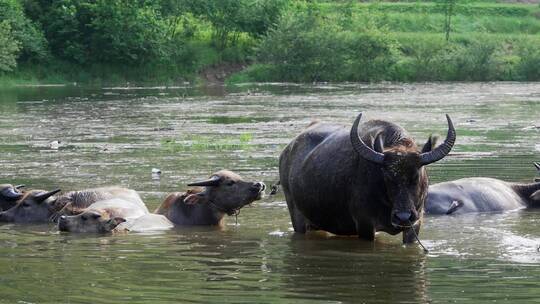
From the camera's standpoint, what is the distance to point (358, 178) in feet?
42.4

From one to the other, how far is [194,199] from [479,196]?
14.1ft

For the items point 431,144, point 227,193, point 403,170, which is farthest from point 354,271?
point 227,193

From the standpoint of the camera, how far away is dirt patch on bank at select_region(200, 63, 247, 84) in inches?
2874

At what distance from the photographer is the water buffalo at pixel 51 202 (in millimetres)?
16330

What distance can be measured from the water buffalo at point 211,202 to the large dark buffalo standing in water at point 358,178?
108 centimetres

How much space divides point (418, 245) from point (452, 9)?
252 feet

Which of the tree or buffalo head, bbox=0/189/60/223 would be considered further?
the tree

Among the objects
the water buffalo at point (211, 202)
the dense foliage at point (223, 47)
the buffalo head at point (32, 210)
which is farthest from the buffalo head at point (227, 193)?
the dense foliage at point (223, 47)

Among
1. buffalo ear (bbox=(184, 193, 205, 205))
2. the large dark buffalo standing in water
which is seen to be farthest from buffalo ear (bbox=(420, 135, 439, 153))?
buffalo ear (bbox=(184, 193, 205, 205))

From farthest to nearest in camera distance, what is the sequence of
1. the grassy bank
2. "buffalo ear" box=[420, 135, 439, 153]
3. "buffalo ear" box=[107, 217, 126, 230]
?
the grassy bank, "buffalo ear" box=[107, 217, 126, 230], "buffalo ear" box=[420, 135, 439, 153]

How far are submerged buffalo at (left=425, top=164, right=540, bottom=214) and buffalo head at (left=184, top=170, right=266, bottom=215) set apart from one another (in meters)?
2.63

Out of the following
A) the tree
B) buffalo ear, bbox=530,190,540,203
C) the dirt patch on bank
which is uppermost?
buffalo ear, bbox=530,190,540,203

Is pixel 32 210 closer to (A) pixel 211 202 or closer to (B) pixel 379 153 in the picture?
(A) pixel 211 202

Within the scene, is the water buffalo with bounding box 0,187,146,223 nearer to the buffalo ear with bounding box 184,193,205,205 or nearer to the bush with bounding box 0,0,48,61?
the buffalo ear with bounding box 184,193,205,205
